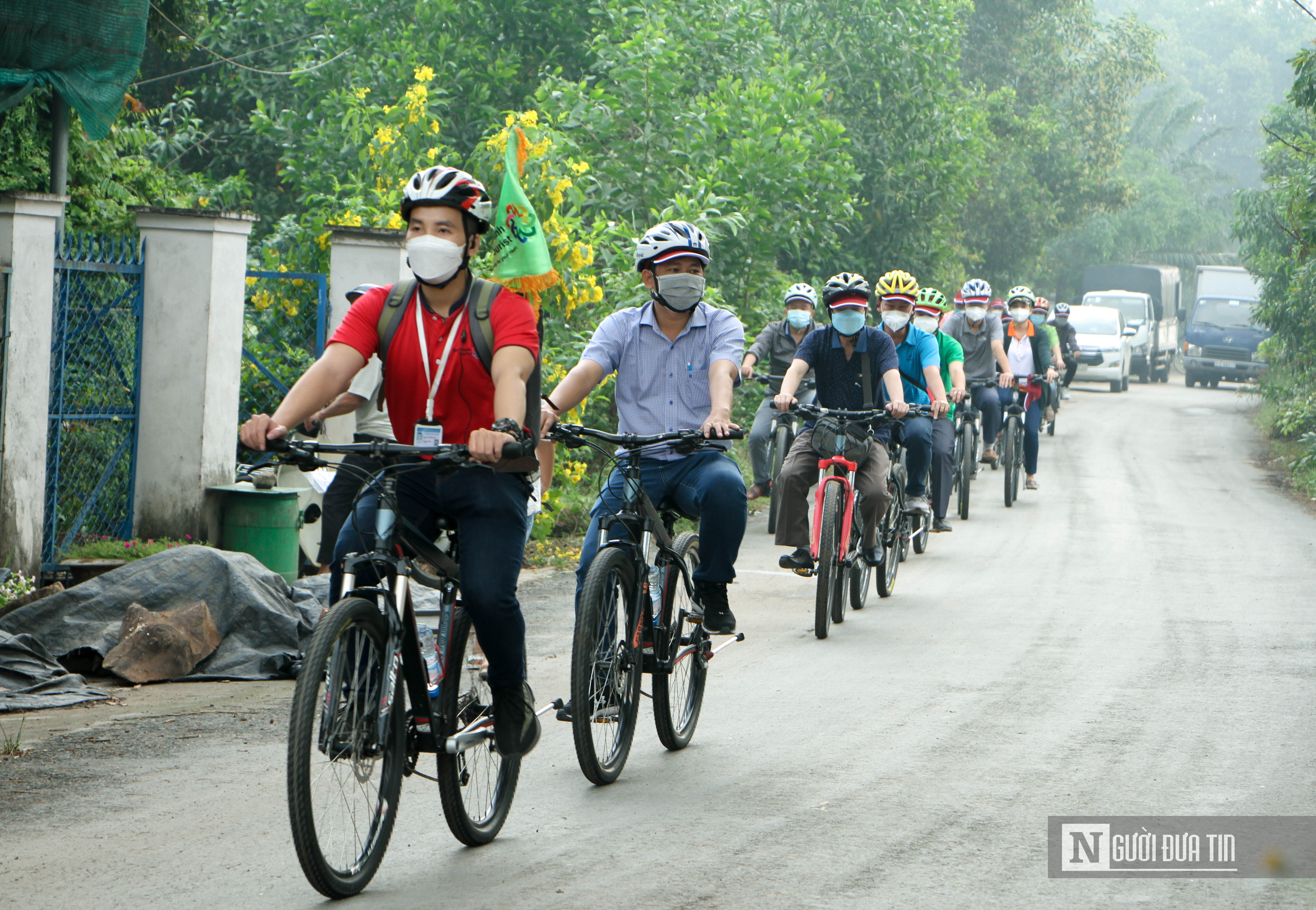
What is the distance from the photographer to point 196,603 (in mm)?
7449

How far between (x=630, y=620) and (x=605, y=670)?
0.24m

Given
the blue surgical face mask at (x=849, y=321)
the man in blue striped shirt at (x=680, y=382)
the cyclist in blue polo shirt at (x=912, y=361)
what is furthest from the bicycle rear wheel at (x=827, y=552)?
the man in blue striped shirt at (x=680, y=382)

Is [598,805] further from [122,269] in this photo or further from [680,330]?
[122,269]

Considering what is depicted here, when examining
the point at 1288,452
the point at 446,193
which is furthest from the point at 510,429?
the point at 1288,452

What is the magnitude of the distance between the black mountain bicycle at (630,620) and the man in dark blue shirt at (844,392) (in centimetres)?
280

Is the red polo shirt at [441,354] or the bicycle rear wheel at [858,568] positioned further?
the bicycle rear wheel at [858,568]

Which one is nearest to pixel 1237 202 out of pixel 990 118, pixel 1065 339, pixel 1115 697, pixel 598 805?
pixel 990 118

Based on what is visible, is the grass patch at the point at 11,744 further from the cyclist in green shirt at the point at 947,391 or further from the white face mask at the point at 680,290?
the cyclist in green shirt at the point at 947,391

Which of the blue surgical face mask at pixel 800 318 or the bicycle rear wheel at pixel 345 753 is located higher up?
the blue surgical face mask at pixel 800 318

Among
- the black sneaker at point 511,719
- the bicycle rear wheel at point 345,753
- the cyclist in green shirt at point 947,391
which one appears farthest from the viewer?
the cyclist in green shirt at point 947,391

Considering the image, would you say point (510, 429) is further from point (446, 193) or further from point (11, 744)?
point (11, 744)

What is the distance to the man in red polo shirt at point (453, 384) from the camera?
14.0ft

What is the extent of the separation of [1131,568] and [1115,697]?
15.9 ft

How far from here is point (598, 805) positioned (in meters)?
5.15
